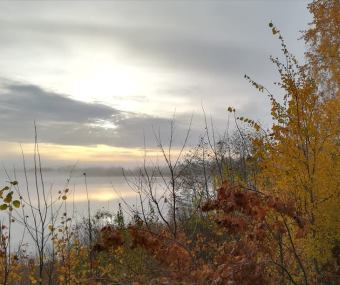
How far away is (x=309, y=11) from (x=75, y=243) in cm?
1590

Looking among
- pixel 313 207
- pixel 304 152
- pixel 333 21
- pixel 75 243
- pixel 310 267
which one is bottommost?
pixel 310 267

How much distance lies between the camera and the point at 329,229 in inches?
393

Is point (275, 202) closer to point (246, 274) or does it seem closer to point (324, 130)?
point (246, 274)

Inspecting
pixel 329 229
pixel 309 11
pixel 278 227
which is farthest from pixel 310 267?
pixel 309 11

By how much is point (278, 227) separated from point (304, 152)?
12.1 ft

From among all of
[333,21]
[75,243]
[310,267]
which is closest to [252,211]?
[310,267]

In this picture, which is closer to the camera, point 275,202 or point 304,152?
point 275,202

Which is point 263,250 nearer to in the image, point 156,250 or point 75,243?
point 156,250

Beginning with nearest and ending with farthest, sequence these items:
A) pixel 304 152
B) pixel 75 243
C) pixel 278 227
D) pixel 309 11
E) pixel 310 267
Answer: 1. pixel 278 227
2. pixel 304 152
3. pixel 310 267
4. pixel 75 243
5. pixel 309 11

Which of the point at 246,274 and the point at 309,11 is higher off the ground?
the point at 309,11

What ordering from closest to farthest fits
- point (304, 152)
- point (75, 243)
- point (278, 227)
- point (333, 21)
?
point (278, 227)
point (304, 152)
point (75, 243)
point (333, 21)

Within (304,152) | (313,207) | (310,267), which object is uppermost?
(304,152)

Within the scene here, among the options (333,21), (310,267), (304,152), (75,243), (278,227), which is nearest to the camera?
(278,227)

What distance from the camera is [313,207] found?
980 centimetres
